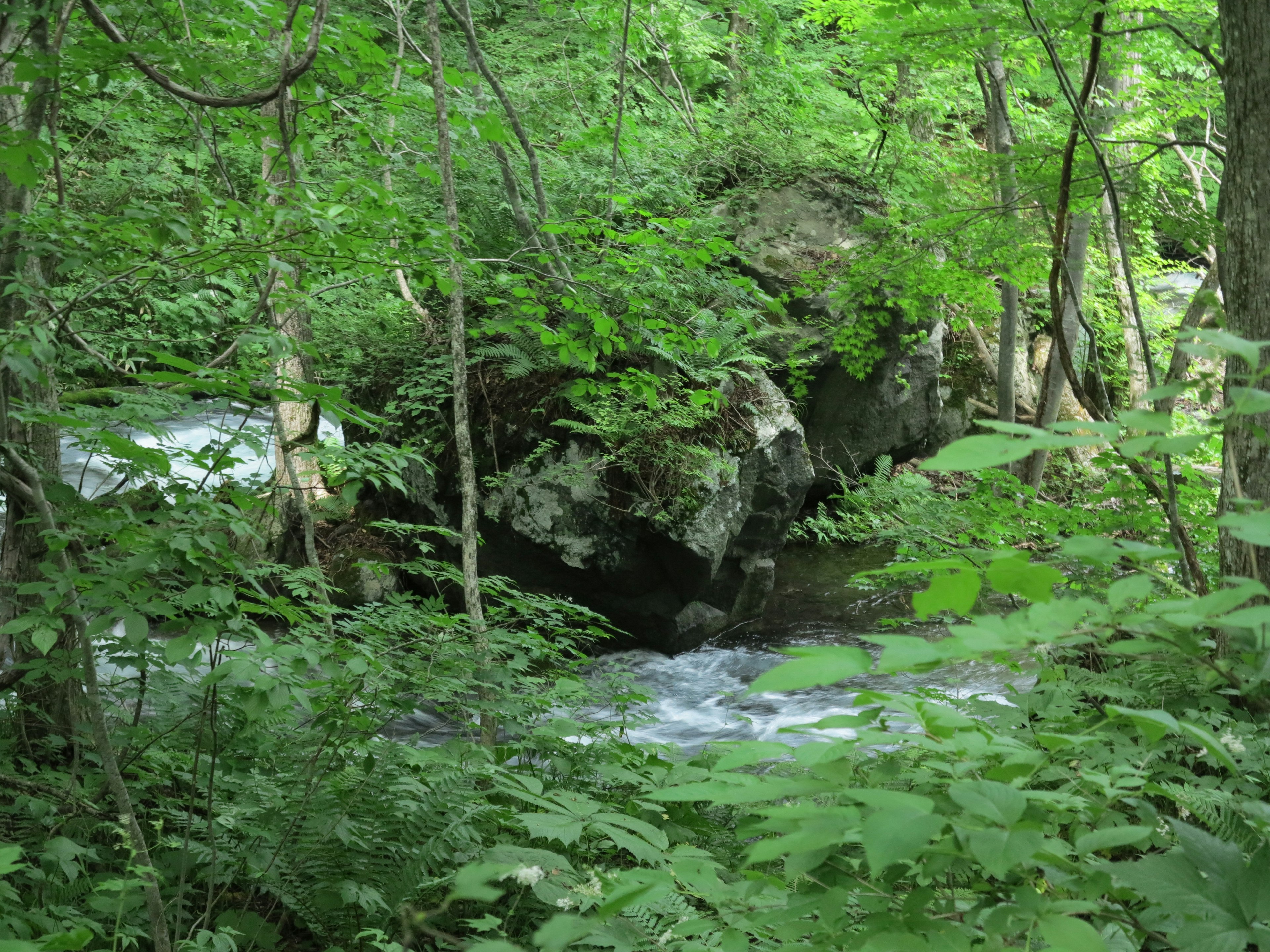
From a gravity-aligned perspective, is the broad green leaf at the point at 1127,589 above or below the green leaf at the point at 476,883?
above

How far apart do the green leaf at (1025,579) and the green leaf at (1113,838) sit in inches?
12.7

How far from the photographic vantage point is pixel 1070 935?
87 cm

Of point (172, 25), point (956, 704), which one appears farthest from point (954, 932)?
point (172, 25)

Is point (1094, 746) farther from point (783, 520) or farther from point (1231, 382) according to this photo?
point (783, 520)

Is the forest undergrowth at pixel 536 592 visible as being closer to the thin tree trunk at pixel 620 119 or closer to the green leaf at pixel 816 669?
the green leaf at pixel 816 669

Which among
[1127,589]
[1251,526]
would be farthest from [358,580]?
[1251,526]

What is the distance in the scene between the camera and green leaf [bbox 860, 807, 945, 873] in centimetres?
80

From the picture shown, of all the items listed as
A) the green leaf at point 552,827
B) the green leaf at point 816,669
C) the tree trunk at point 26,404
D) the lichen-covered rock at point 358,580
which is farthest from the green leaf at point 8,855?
the lichen-covered rock at point 358,580

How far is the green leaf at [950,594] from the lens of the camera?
777 mm

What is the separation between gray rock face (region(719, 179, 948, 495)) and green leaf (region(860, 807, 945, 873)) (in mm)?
7427

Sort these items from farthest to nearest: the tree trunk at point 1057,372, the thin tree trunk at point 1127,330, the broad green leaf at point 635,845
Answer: the thin tree trunk at point 1127,330 < the tree trunk at point 1057,372 < the broad green leaf at point 635,845

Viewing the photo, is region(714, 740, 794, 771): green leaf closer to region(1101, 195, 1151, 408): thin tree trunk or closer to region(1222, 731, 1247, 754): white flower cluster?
region(1222, 731, 1247, 754): white flower cluster

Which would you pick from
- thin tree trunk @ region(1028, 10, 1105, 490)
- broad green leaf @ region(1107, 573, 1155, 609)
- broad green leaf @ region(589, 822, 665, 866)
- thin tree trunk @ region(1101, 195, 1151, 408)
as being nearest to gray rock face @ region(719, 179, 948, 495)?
thin tree trunk @ region(1028, 10, 1105, 490)

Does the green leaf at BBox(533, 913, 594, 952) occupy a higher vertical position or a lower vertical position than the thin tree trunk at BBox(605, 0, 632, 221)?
lower
